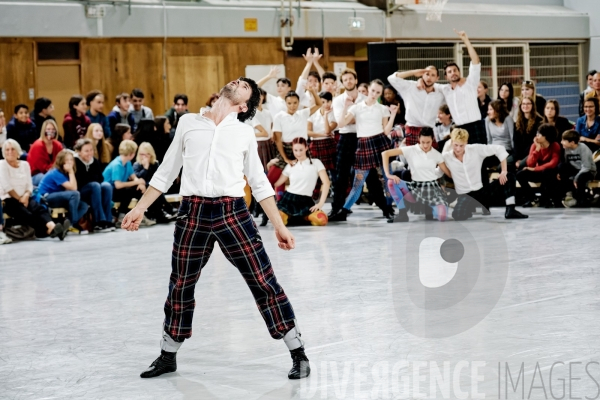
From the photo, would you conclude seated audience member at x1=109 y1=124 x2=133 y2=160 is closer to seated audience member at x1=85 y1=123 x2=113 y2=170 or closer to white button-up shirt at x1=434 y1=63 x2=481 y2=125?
seated audience member at x1=85 y1=123 x2=113 y2=170

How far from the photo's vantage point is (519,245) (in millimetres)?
7691

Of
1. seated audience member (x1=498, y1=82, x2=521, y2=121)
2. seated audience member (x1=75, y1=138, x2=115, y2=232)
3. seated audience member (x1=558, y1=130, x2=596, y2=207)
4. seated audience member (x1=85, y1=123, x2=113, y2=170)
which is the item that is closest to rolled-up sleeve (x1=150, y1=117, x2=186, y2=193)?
seated audience member (x1=75, y1=138, x2=115, y2=232)

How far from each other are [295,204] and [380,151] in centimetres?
114

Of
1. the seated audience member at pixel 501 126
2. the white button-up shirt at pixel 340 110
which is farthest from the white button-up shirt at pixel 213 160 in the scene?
the seated audience member at pixel 501 126

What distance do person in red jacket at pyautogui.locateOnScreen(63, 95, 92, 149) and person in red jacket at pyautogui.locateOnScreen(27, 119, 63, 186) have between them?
0.86 metres

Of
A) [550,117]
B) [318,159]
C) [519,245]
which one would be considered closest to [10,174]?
[318,159]

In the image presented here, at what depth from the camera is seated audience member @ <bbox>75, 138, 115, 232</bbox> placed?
10273mm

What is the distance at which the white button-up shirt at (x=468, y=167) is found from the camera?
9.89 meters

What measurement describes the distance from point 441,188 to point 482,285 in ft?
13.6

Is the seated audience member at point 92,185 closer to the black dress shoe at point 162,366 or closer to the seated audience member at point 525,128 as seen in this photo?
the seated audience member at point 525,128

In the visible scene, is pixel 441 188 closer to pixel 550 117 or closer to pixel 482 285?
pixel 550 117

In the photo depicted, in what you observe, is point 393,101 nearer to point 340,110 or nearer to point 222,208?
point 340,110

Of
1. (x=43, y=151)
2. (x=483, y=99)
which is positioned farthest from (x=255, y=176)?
(x=483, y=99)

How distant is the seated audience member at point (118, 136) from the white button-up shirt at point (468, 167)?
161 inches
